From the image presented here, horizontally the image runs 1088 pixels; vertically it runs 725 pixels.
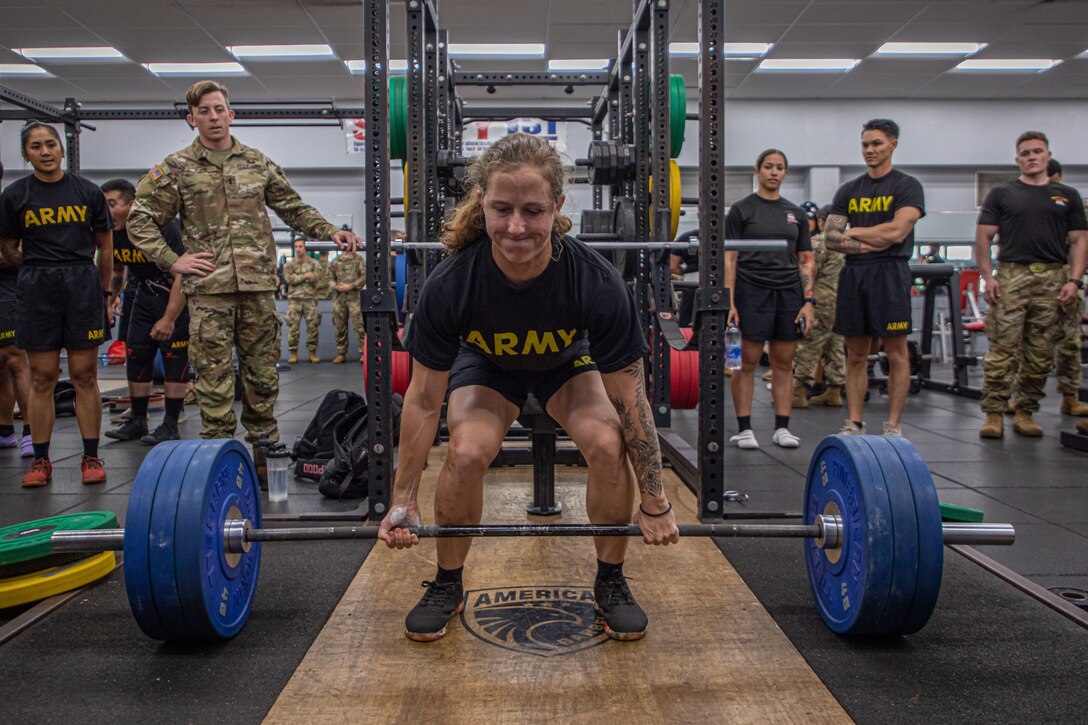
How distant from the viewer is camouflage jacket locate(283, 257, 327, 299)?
28.7 feet

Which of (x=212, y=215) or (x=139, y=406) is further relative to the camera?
(x=139, y=406)

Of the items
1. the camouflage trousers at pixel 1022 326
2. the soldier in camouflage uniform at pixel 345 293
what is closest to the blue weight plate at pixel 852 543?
the camouflage trousers at pixel 1022 326

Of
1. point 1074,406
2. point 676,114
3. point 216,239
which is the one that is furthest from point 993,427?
point 216,239

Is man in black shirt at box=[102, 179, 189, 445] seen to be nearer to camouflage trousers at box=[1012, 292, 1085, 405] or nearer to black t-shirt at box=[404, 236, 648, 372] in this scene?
black t-shirt at box=[404, 236, 648, 372]

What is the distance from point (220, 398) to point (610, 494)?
177cm

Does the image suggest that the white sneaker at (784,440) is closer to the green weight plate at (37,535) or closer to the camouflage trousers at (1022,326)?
the camouflage trousers at (1022,326)

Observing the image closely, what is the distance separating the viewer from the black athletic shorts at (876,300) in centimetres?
333

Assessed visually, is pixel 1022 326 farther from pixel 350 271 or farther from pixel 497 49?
pixel 350 271

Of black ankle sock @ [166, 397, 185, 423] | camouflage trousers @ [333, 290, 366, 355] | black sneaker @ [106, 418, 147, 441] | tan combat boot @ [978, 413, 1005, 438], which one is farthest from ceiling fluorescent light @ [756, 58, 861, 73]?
black sneaker @ [106, 418, 147, 441]

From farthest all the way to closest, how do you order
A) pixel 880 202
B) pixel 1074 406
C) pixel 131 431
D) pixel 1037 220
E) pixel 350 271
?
pixel 350 271 → pixel 1074 406 → pixel 131 431 → pixel 1037 220 → pixel 880 202

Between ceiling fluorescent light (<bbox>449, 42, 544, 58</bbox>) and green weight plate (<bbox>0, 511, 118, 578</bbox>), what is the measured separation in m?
7.18

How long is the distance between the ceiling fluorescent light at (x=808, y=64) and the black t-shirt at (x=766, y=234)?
5.87m

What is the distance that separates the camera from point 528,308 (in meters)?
1.52

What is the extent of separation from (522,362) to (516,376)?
9 cm
